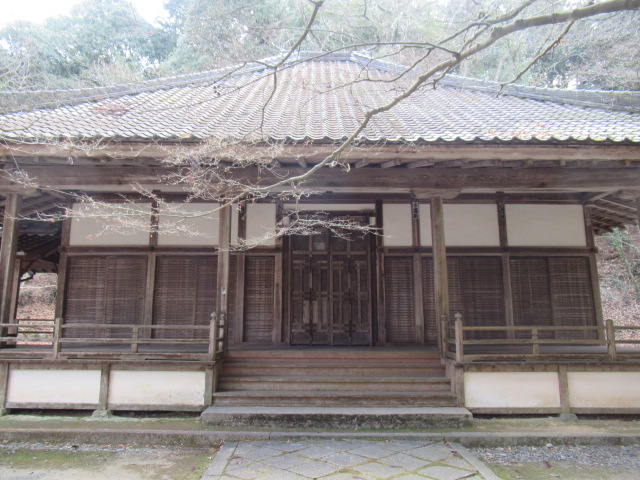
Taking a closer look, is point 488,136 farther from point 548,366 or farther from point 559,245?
point 559,245

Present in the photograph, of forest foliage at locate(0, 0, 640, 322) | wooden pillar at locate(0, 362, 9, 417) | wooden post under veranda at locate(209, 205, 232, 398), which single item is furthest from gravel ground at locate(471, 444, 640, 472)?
wooden pillar at locate(0, 362, 9, 417)

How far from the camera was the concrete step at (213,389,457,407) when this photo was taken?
5.11 m

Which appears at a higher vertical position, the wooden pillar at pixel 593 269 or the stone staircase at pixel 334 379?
the wooden pillar at pixel 593 269

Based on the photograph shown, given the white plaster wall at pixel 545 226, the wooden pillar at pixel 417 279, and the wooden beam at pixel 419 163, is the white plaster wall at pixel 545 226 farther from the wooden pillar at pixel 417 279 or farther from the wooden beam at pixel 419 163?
the wooden beam at pixel 419 163

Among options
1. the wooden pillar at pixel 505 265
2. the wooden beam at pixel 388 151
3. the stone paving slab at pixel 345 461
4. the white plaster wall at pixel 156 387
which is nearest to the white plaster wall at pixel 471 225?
the wooden pillar at pixel 505 265

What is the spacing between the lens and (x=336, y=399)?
513cm

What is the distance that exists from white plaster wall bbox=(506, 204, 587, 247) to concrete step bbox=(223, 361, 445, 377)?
121 inches

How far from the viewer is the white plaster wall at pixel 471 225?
7.26 meters

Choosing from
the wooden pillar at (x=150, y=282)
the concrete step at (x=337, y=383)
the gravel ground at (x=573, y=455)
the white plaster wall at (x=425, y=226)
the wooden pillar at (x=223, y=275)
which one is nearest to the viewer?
the gravel ground at (x=573, y=455)

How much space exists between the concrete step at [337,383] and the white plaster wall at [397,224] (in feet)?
8.36

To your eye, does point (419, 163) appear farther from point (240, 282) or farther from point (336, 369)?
point (240, 282)

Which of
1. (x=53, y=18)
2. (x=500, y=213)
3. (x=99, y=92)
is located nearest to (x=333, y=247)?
(x=500, y=213)

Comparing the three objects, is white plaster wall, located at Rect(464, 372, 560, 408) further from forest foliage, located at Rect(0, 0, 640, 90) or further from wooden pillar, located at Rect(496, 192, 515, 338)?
forest foliage, located at Rect(0, 0, 640, 90)

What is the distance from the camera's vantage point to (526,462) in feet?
13.3
